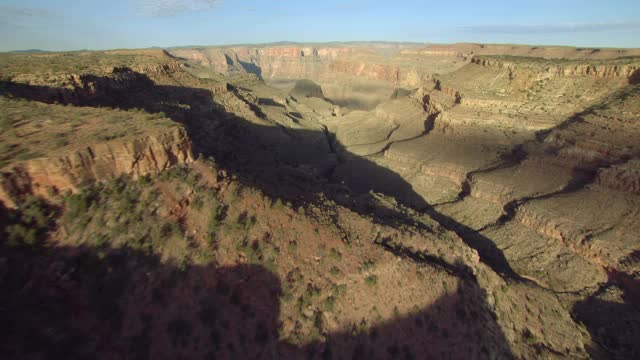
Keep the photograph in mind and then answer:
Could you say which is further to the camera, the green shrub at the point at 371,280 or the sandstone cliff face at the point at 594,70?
the sandstone cliff face at the point at 594,70

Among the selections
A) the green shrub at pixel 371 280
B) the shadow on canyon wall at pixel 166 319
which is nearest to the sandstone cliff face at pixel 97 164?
the shadow on canyon wall at pixel 166 319

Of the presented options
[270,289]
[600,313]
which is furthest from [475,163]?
[270,289]

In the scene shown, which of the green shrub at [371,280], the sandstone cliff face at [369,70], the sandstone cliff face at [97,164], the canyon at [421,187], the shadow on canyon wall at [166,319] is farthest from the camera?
the sandstone cliff face at [369,70]

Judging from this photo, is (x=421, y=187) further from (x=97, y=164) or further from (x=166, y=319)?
(x=97, y=164)

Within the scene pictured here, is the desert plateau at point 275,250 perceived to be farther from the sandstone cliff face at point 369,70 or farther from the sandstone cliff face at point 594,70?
the sandstone cliff face at point 369,70

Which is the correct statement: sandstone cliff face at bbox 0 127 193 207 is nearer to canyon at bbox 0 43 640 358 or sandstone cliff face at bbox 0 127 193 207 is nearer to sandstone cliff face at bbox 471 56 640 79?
canyon at bbox 0 43 640 358

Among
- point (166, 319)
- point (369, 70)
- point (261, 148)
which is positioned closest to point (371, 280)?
point (166, 319)
